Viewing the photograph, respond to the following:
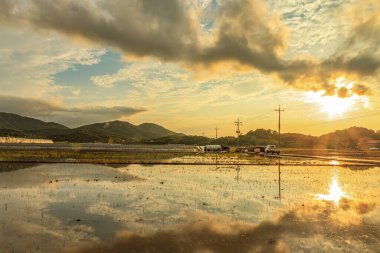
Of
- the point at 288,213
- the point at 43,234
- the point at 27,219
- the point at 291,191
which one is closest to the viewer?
the point at 43,234

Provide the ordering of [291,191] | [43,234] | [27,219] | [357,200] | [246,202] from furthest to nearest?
[291,191] < [357,200] < [246,202] < [27,219] < [43,234]

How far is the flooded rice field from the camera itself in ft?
43.6

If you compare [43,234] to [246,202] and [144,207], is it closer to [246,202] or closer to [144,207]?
[144,207]

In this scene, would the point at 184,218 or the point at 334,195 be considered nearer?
the point at 184,218

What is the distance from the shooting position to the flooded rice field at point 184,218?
13281 mm

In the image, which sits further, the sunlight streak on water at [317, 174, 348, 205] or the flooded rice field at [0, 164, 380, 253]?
the sunlight streak on water at [317, 174, 348, 205]

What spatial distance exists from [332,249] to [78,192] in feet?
62.7

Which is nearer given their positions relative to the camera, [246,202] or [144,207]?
[144,207]

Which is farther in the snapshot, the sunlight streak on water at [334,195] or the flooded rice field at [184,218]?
the sunlight streak on water at [334,195]

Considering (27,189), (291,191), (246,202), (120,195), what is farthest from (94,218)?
(291,191)

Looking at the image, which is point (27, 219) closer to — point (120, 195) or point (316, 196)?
point (120, 195)

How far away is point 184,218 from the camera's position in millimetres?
17594

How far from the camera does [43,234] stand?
1436cm

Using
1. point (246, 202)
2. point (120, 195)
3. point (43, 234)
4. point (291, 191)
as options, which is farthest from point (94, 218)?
point (291, 191)
